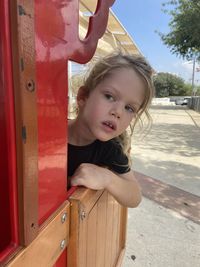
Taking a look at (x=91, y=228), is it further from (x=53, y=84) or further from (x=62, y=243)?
(x=53, y=84)

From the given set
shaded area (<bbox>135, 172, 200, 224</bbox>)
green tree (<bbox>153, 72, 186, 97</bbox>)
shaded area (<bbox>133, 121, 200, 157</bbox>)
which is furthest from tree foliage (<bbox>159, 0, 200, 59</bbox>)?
green tree (<bbox>153, 72, 186, 97</bbox>)

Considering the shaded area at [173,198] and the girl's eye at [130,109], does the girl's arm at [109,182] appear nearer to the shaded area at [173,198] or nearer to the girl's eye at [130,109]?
the girl's eye at [130,109]

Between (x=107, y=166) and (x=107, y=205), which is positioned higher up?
(x=107, y=166)

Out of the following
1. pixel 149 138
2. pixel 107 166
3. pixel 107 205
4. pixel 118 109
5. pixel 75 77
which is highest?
pixel 75 77

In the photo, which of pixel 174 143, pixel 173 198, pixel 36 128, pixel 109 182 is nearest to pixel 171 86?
pixel 174 143

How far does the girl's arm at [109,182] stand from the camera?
2.75ft

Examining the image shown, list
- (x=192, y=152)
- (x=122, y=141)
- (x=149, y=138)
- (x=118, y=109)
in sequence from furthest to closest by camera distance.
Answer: (x=149, y=138) → (x=192, y=152) → (x=122, y=141) → (x=118, y=109)

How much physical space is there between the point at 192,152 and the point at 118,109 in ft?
14.3

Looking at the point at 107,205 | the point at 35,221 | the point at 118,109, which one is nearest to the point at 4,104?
the point at 35,221

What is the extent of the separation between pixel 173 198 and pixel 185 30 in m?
8.95

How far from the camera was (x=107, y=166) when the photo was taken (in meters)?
1.08

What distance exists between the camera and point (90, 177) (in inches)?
33.6

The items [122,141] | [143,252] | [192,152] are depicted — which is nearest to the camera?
[122,141]

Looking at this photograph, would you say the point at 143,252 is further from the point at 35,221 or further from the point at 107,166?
the point at 35,221
